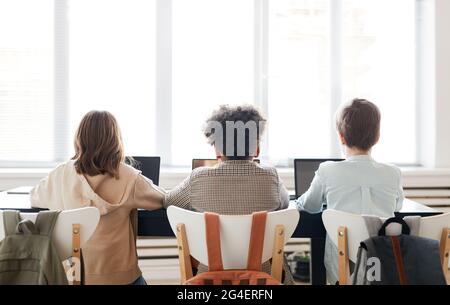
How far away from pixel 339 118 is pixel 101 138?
99 cm

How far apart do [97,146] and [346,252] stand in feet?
3.37

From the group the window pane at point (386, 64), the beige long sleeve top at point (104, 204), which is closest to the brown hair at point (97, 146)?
the beige long sleeve top at point (104, 204)

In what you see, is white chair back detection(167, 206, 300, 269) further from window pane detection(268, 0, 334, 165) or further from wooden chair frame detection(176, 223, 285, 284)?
window pane detection(268, 0, 334, 165)

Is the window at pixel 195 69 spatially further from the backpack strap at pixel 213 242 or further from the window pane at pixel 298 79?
the backpack strap at pixel 213 242

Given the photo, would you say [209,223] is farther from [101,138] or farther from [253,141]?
[101,138]

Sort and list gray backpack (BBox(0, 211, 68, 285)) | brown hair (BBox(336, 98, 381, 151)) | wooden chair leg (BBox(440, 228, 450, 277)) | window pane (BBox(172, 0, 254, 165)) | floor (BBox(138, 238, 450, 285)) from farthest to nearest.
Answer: window pane (BBox(172, 0, 254, 165)) < floor (BBox(138, 238, 450, 285)) < brown hair (BBox(336, 98, 381, 151)) < wooden chair leg (BBox(440, 228, 450, 277)) < gray backpack (BBox(0, 211, 68, 285))

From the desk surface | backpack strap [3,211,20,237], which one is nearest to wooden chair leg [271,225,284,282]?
the desk surface

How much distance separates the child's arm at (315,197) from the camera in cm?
180

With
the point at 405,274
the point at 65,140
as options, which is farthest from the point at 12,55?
the point at 405,274

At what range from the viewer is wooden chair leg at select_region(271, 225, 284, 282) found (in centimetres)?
149

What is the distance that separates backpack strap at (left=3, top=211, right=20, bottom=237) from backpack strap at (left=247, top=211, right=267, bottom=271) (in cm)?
77

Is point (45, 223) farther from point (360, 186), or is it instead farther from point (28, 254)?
point (360, 186)

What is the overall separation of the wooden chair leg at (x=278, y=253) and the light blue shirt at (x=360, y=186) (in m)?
0.35
